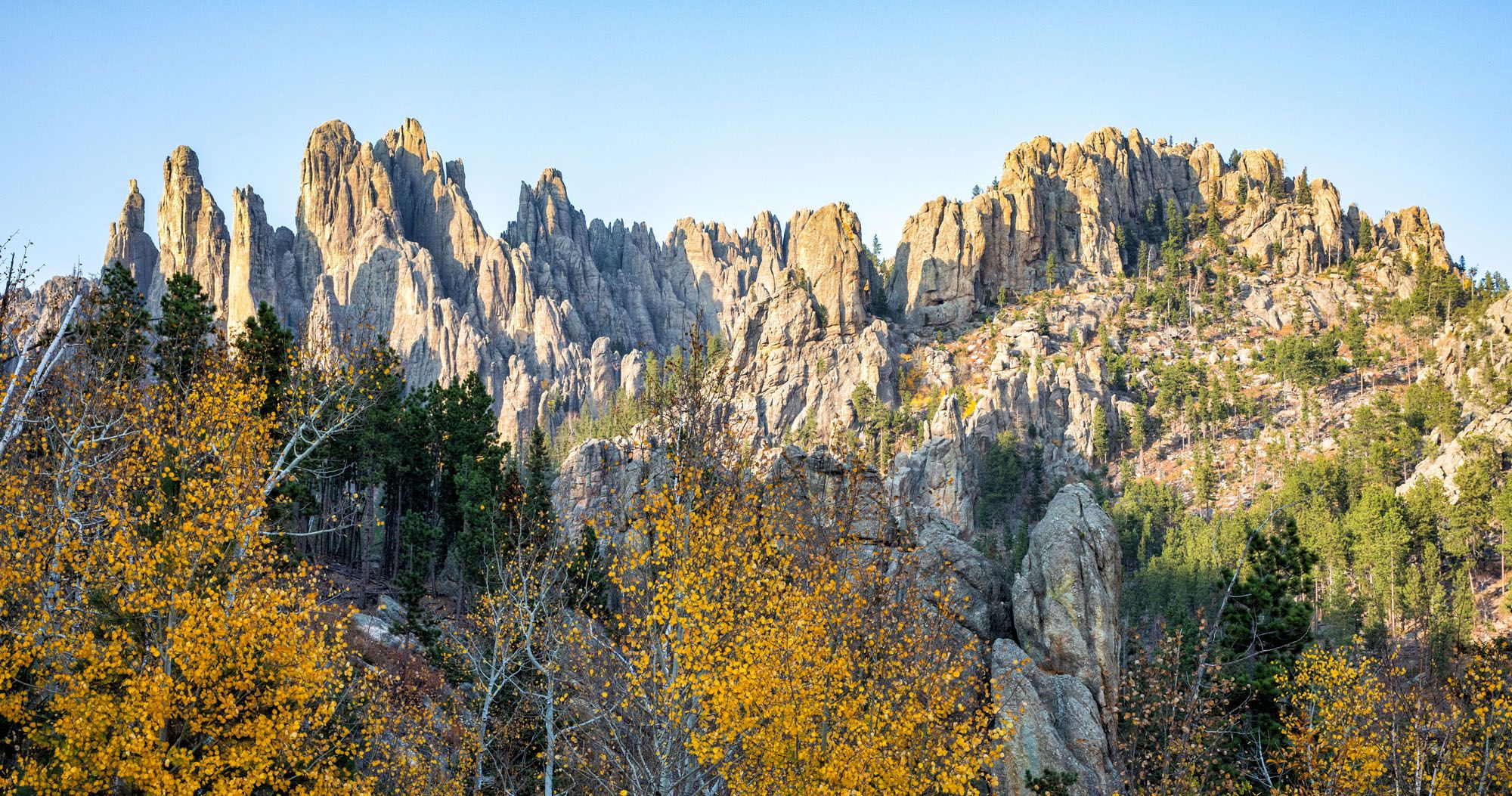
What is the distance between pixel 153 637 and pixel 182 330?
1598cm

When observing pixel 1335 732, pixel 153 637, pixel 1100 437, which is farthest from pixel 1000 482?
pixel 153 637

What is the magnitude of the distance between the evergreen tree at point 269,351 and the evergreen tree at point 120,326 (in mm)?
2861

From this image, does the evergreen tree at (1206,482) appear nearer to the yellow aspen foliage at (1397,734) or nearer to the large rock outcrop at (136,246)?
the yellow aspen foliage at (1397,734)

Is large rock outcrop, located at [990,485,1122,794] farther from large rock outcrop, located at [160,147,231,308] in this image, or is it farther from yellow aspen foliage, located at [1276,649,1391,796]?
large rock outcrop, located at [160,147,231,308]

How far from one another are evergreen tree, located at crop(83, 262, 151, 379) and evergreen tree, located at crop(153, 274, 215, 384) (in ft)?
2.15

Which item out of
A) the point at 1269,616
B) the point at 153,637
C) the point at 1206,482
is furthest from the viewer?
the point at 1206,482

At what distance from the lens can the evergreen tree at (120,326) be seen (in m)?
23.4

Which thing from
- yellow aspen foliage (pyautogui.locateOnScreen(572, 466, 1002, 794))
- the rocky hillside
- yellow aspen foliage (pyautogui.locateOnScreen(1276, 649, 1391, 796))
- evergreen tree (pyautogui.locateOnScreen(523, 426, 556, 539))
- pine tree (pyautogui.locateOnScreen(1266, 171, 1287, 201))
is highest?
pine tree (pyautogui.locateOnScreen(1266, 171, 1287, 201))

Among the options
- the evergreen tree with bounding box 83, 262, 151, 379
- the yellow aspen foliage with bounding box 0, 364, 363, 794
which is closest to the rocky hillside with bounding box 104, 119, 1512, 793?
the evergreen tree with bounding box 83, 262, 151, 379

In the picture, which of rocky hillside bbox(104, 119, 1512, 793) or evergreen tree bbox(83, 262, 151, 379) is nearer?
evergreen tree bbox(83, 262, 151, 379)

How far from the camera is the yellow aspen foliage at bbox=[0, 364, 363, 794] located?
1552cm

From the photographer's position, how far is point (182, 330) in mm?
29016

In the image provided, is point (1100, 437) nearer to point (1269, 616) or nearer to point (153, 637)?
point (1269, 616)

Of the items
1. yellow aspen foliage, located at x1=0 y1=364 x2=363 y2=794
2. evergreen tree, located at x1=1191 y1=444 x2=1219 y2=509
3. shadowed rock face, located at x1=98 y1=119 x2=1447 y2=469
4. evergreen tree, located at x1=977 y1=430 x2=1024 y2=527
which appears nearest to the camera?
yellow aspen foliage, located at x1=0 y1=364 x2=363 y2=794
